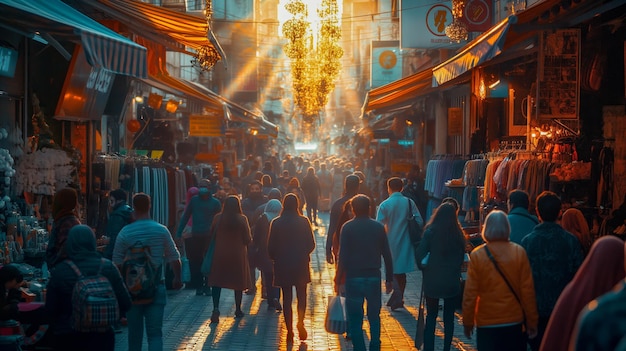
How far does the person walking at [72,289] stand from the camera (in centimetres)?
710

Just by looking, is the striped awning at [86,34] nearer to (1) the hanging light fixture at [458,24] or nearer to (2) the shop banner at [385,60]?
(1) the hanging light fixture at [458,24]

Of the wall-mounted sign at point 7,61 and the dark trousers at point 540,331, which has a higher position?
the wall-mounted sign at point 7,61

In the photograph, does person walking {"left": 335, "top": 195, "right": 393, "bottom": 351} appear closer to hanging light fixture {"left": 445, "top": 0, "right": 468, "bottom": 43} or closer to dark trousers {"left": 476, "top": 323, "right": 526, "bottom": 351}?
dark trousers {"left": 476, "top": 323, "right": 526, "bottom": 351}

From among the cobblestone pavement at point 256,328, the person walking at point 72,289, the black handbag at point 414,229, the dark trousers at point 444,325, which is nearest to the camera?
the person walking at point 72,289

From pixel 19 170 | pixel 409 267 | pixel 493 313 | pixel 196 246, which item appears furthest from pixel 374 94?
pixel 493 313

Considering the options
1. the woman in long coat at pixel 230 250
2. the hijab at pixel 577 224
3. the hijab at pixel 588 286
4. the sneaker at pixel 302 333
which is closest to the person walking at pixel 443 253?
the hijab at pixel 577 224

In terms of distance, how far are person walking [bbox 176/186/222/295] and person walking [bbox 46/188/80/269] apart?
5.65m

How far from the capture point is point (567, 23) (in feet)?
37.2

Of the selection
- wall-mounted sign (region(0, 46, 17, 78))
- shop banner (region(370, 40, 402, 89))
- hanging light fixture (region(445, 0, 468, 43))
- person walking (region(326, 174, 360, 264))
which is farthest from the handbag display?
shop banner (region(370, 40, 402, 89))

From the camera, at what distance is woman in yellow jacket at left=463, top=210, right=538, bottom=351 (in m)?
7.36

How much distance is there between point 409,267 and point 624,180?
10.5ft

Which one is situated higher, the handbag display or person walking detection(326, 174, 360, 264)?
person walking detection(326, 174, 360, 264)

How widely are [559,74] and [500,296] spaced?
5.12m

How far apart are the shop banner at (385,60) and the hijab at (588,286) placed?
33706mm
